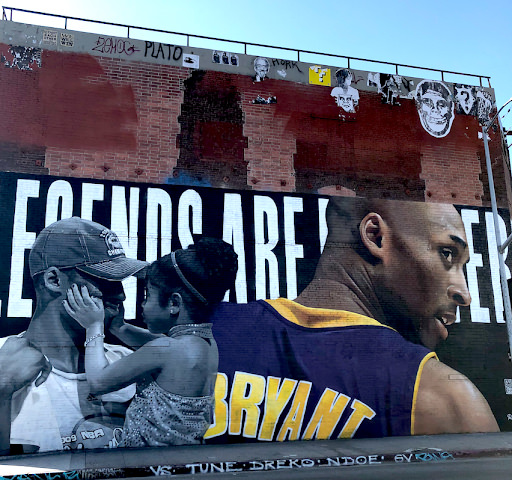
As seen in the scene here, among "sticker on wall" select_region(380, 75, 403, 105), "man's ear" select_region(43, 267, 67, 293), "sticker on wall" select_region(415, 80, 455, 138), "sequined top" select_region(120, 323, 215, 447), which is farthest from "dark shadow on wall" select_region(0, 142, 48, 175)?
"sticker on wall" select_region(415, 80, 455, 138)

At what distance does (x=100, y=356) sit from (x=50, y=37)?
7.72m

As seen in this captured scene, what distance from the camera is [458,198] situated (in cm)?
1616

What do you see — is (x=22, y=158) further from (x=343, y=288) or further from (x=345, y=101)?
(x=345, y=101)

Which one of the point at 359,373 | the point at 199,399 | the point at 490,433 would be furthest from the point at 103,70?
the point at 490,433

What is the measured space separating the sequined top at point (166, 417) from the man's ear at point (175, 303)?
0.38 metres

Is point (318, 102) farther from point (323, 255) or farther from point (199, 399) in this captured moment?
point (199, 399)

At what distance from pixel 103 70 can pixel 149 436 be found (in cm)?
866

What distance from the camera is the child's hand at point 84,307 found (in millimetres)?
12461

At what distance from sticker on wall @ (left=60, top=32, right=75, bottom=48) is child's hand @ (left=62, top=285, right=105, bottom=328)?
594 centimetres

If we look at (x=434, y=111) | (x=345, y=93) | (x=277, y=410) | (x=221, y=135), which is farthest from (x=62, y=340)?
(x=434, y=111)

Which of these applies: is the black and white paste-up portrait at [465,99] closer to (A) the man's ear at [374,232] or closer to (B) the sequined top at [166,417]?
(A) the man's ear at [374,232]

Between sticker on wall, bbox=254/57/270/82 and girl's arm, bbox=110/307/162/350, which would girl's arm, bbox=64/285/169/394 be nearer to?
girl's arm, bbox=110/307/162/350

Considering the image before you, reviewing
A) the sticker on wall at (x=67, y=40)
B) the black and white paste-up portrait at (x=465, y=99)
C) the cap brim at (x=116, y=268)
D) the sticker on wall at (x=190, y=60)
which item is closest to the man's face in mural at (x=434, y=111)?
the black and white paste-up portrait at (x=465, y=99)

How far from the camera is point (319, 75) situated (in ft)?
51.6
